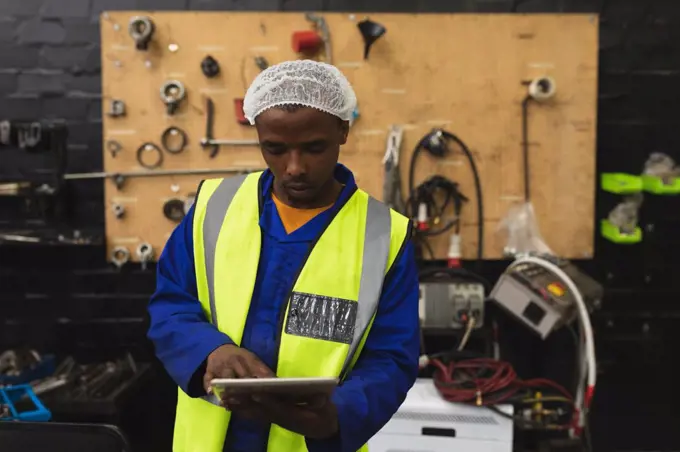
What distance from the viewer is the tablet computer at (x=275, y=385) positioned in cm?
97

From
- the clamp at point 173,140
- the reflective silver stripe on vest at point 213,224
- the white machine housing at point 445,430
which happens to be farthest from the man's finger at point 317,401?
the clamp at point 173,140

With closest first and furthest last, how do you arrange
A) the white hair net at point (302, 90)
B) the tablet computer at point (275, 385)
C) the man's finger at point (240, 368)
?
the tablet computer at point (275, 385) < the man's finger at point (240, 368) < the white hair net at point (302, 90)

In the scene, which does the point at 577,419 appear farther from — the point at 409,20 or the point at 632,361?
the point at 409,20

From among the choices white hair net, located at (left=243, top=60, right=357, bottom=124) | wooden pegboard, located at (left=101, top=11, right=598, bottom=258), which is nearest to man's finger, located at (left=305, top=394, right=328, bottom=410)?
white hair net, located at (left=243, top=60, right=357, bottom=124)

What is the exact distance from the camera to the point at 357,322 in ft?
4.20

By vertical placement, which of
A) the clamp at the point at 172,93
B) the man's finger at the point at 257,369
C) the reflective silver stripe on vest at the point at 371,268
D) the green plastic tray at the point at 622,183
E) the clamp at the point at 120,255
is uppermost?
the clamp at the point at 172,93

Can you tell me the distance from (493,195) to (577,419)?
36.8 inches

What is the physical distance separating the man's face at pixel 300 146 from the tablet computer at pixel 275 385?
43 cm

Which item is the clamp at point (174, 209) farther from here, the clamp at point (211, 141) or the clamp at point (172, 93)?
the clamp at point (172, 93)

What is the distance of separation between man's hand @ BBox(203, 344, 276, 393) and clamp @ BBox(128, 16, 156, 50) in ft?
5.80

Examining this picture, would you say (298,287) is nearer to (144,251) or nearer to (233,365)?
(233,365)

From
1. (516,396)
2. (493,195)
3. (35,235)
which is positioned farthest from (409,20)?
(35,235)

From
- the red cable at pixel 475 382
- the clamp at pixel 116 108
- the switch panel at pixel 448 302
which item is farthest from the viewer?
the clamp at pixel 116 108

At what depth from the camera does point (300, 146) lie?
4.09 ft
